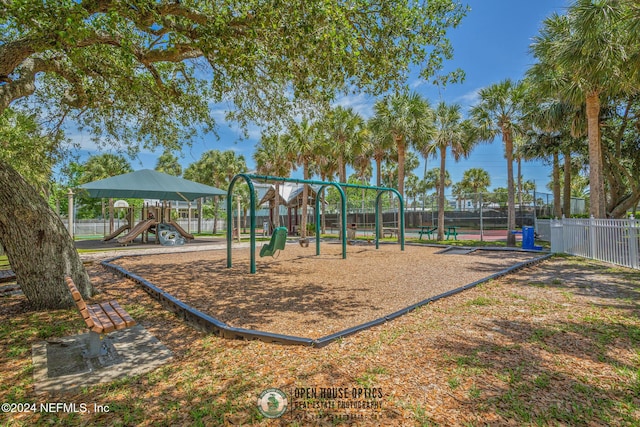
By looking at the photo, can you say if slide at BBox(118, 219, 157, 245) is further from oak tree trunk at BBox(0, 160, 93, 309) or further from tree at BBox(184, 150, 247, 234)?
tree at BBox(184, 150, 247, 234)

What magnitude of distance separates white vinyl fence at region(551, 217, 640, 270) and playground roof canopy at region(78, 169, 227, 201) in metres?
16.6

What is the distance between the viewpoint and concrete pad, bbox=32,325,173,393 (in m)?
3.04

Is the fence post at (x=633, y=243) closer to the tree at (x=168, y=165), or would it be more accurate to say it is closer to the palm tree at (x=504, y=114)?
the palm tree at (x=504, y=114)

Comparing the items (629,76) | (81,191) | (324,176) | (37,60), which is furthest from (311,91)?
(324,176)

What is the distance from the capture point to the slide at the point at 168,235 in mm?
16922

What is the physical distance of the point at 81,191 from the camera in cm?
1387

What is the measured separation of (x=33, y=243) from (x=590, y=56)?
518 inches

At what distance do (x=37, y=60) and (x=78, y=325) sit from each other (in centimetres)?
482

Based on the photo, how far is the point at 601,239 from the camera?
9188mm

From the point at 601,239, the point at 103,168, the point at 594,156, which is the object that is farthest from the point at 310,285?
the point at 103,168

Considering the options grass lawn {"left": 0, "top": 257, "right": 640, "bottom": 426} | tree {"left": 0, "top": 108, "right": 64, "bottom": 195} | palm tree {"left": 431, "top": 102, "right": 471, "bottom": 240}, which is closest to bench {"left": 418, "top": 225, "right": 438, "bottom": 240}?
palm tree {"left": 431, "top": 102, "right": 471, "bottom": 240}

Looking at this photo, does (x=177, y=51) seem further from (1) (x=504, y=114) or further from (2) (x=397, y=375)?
(1) (x=504, y=114)

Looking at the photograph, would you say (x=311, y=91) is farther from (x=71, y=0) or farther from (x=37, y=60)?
(x=37, y=60)

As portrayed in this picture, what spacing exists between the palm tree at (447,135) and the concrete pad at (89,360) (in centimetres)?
1686
